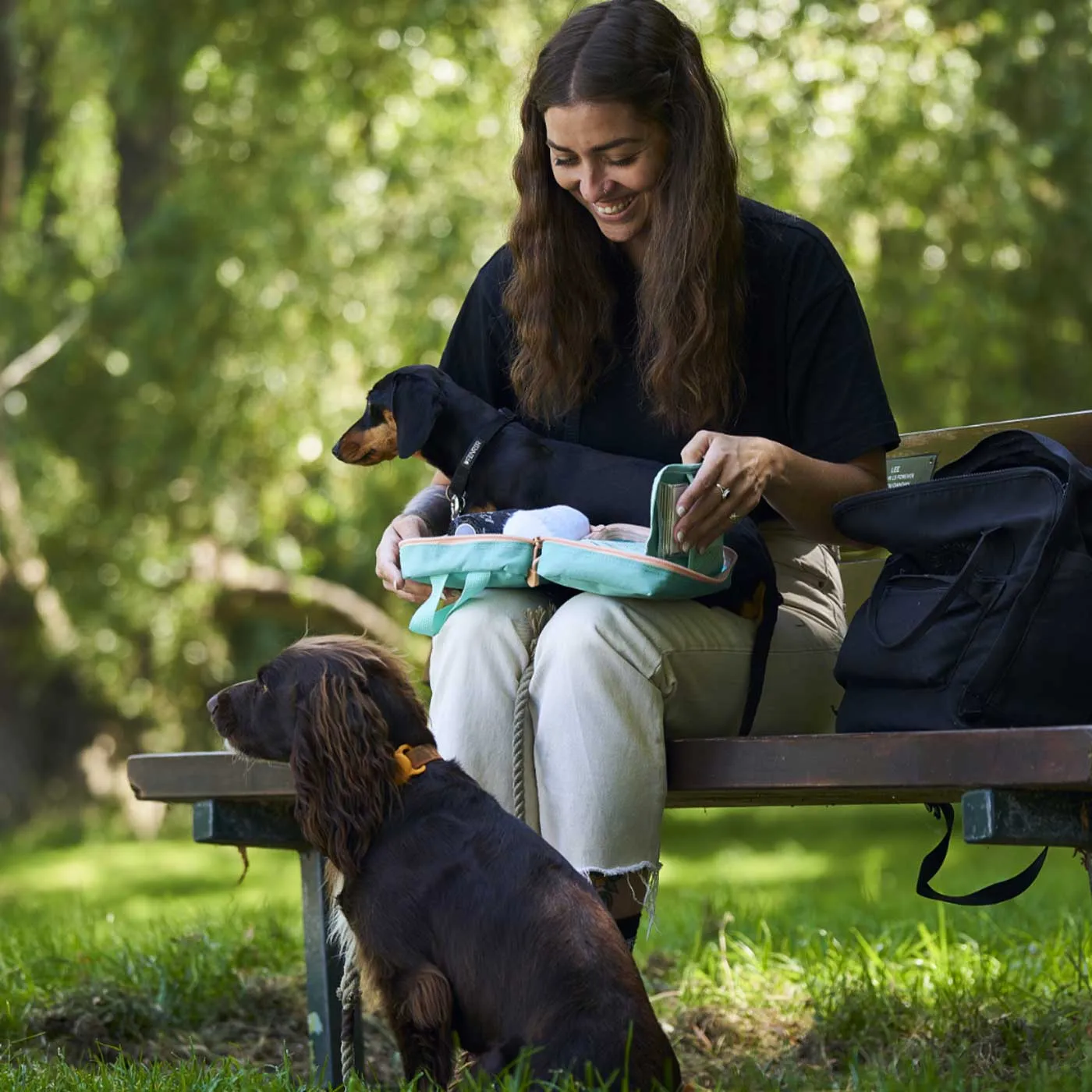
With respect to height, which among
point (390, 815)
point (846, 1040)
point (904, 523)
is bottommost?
point (846, 1040)

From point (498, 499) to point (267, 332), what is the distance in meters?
6.96

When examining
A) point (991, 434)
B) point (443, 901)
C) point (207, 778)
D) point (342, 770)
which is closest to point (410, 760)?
point (342, 770)

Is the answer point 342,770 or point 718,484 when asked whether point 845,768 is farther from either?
point 342,770

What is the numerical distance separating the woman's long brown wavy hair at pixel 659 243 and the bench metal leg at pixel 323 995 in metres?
1.21

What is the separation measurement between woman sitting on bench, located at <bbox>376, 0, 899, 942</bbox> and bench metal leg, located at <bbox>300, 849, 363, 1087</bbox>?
0.63 m

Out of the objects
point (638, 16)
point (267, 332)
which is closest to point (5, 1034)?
point (638, 16)

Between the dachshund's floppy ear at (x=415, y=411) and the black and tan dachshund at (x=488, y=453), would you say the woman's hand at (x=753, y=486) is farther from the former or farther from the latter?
the dachshund's floppy ear at (x=415, y=411)

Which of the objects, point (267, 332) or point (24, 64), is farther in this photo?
point (24, 64)

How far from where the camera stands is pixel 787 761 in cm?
291

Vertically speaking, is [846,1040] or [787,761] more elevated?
[787,761]

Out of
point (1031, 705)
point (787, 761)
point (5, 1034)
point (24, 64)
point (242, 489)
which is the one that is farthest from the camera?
point (24, 64)

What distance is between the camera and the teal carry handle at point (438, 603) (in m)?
3.25

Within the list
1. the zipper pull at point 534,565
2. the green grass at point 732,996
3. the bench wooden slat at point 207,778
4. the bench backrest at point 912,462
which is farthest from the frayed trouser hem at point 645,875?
the bench backrest at point 912,462

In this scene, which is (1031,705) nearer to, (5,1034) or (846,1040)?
(846,1040)
